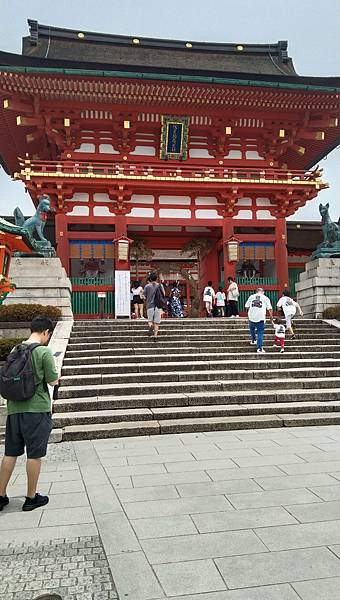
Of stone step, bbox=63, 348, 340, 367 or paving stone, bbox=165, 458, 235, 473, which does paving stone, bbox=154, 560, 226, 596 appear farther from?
stone step, bbox=63, 348, 340, 367

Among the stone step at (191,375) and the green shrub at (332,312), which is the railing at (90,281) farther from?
the stone step at (191,375)

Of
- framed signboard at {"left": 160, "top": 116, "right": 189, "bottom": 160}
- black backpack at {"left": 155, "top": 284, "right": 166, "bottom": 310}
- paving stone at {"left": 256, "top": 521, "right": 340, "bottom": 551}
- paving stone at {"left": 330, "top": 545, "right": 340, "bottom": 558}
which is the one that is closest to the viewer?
paving stone at {"left": 330, "top": 545, "right": 340, "bottom": 558}

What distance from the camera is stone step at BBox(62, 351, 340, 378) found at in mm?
9164

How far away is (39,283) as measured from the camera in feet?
41.8

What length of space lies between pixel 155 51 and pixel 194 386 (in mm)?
20061

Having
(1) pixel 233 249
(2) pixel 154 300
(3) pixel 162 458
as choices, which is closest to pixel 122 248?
(1) pixel 233 249

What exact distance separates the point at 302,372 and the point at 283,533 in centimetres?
Answer: 638

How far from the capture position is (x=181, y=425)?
678cm

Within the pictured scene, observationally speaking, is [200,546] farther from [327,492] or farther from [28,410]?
[28,410]

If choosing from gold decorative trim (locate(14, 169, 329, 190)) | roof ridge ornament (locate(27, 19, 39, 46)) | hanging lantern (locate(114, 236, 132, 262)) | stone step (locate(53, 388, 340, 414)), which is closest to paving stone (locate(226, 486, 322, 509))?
stone step (locate(53, 388, 340, 414))

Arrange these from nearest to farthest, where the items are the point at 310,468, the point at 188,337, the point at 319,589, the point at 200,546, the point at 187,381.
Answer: the point at 319,589
the point at 200,546
the point at 310,468
the point at 187,381
the point at 188,337

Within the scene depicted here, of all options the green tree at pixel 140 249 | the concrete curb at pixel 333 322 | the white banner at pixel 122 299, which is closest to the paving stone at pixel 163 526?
the concrete curb at pixel 333 322

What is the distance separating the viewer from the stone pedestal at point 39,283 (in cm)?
1261

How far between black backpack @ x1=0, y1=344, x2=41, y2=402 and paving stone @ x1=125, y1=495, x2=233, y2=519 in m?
1.35
